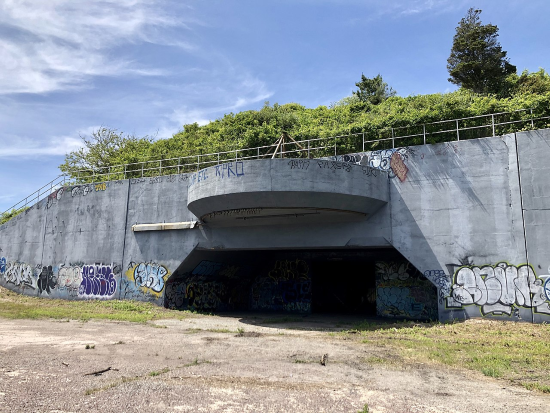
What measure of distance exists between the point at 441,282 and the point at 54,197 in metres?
22.8

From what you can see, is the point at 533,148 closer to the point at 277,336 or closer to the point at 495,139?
the point at 495,139

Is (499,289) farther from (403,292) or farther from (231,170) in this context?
(231,170)

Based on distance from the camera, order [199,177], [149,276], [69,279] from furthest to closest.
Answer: [69,279] → [149,276] → [199,177]

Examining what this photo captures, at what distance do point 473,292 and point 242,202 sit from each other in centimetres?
938

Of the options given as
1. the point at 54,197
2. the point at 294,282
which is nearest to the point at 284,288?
the point at 294,282

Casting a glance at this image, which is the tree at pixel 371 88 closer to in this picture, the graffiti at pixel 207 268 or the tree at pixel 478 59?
the tree at pixel 478 59

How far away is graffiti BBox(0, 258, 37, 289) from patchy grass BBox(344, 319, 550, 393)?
20559 millimetres

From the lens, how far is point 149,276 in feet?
71.7

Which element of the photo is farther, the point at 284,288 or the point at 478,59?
the point at 478,59

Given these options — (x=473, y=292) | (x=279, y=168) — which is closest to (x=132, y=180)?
(x=279, y=168)

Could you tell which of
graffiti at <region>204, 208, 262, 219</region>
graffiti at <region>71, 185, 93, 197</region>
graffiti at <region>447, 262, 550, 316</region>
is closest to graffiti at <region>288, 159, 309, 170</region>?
graffiti at <region>204, 208, 262, 219</region>

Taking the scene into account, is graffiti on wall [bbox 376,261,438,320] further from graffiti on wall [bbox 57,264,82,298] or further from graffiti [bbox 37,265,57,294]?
graffiti [bbox 37,265,57,294]

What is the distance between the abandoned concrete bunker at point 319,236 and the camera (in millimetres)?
15352

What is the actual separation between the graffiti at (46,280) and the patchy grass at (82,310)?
2.02 feet
